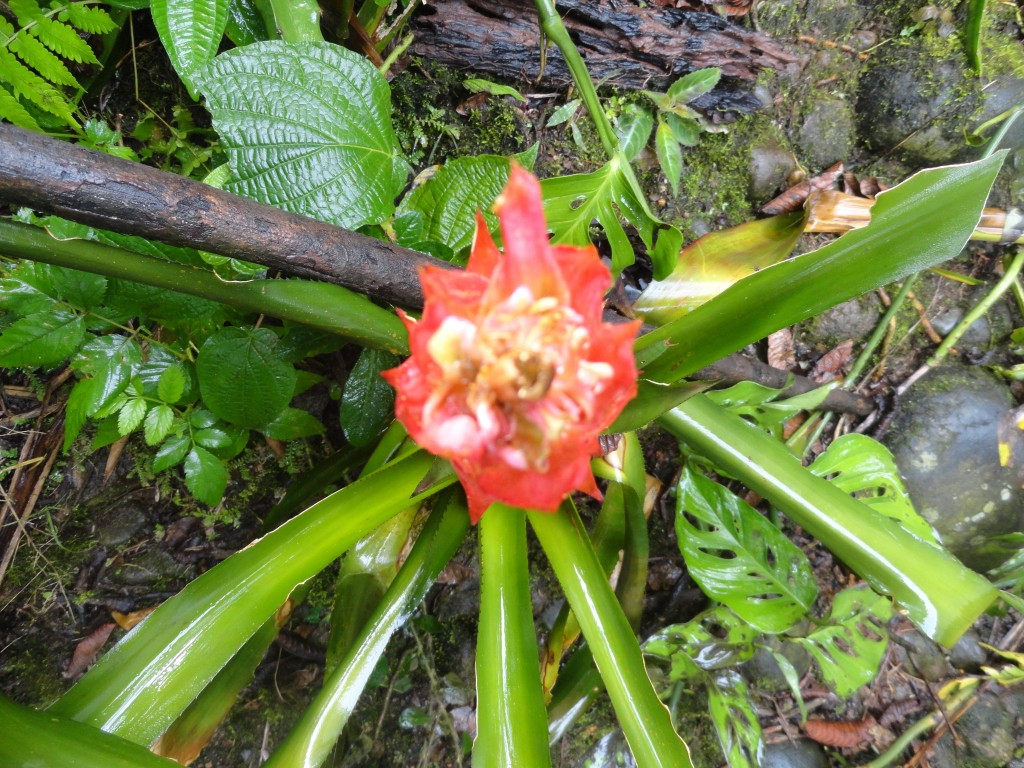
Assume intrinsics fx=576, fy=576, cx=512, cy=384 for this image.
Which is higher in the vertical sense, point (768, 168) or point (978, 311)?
point (768, 168)

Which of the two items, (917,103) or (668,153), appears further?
(917,103)

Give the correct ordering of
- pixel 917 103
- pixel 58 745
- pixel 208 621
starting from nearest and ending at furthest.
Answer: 1. pixel 58 745
2. pixel 208 621
3. pixel 917 103

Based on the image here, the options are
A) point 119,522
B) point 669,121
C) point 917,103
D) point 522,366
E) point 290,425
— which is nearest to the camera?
point 522,366

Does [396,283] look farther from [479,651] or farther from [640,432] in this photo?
[640,432]

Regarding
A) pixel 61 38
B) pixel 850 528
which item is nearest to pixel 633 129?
pixel 850 528

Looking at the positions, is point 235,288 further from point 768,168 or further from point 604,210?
point 768,168

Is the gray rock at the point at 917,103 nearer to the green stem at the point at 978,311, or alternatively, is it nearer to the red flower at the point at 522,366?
the green stem at the point at 978,311

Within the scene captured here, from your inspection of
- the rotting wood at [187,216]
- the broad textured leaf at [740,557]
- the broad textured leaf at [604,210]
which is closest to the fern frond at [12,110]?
the rotting wood at [187,216]
